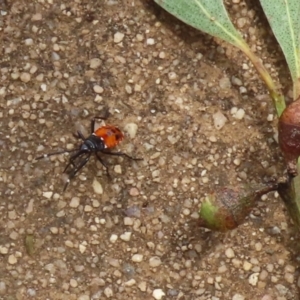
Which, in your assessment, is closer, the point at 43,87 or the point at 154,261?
the point at 154,261

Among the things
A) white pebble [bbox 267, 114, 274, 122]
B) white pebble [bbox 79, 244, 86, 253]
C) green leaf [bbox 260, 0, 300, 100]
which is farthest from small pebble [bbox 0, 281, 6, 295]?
green leaf [bbox 260, 0, 300, 100]

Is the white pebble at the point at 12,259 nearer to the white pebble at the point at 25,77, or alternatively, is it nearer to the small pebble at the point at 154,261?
the small pebble at the point at 154,261

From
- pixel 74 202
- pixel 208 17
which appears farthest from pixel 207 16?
pixel 74 202

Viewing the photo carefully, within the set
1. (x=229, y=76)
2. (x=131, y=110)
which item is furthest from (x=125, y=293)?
(x=229, y=76)

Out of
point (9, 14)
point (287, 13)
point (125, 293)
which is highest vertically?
point (287, 13)

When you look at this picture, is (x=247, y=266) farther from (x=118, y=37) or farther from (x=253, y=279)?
(x=118, y=37)

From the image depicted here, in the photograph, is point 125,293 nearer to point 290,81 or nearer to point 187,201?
point 187,201
